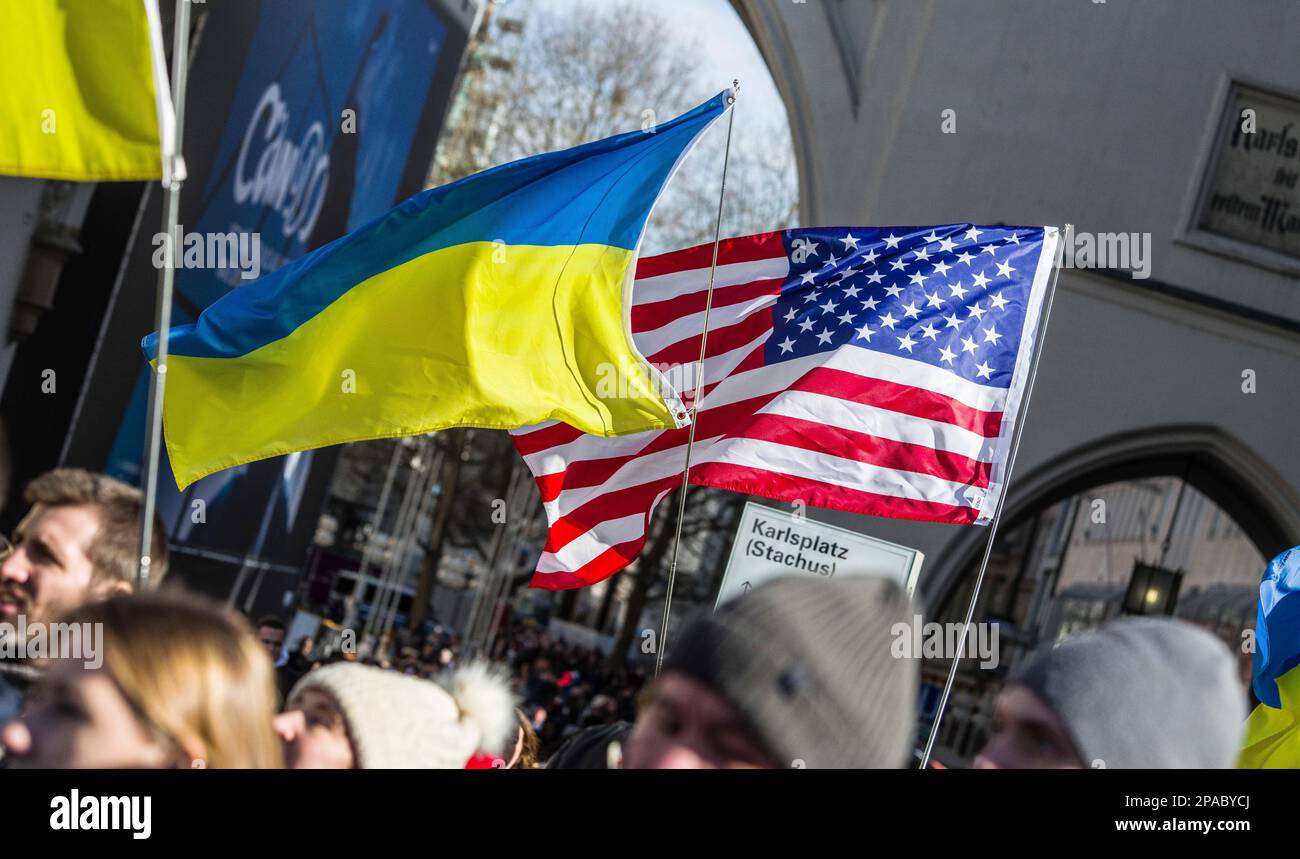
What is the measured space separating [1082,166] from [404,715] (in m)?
11.8

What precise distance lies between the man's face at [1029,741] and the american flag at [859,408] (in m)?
4.16

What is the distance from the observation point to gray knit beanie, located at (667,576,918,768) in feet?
5.40

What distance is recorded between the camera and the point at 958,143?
1312 cm

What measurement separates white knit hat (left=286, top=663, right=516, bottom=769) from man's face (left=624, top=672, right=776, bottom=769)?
0.67 m

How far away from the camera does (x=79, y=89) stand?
17.0 ft

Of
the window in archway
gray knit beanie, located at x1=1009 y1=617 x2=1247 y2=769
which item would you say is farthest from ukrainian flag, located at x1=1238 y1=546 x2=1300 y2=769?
the window in archway

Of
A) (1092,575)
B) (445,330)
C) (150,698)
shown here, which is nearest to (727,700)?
(150,698)

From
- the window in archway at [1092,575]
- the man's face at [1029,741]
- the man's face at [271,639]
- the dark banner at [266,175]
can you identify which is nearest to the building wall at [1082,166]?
the window in archway at [1092,575]

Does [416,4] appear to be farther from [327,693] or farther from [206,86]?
[327,693]

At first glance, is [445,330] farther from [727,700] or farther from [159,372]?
[727,700]

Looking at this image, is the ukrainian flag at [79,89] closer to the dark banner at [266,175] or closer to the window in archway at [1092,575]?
the dark banner at [266,175]

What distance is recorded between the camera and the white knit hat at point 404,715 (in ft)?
7.57
